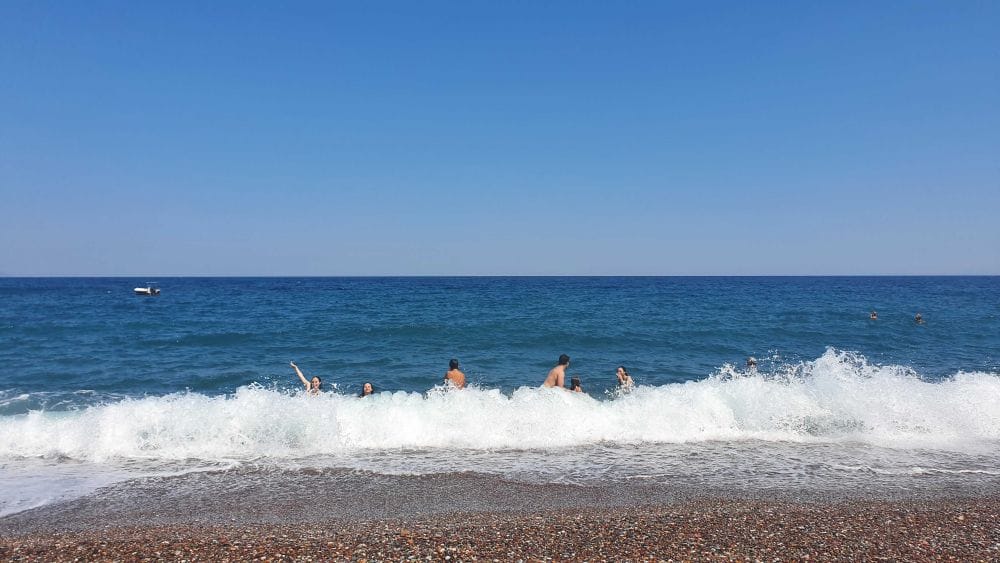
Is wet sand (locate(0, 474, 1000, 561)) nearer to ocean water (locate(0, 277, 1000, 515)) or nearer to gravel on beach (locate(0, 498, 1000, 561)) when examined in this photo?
gravel on beach (locate(0, 498, 1000, 561))

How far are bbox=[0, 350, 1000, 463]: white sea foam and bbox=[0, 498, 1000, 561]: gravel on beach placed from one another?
3.13 m

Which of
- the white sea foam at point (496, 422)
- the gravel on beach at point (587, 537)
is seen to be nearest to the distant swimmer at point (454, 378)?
the white sea foam at point (496, 422)

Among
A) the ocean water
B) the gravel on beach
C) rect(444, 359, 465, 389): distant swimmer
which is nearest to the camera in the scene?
the gravel on beach

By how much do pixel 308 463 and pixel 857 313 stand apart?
115ft

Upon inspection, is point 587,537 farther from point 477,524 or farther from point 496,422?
point 496,422

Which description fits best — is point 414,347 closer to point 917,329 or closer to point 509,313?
point 509,313

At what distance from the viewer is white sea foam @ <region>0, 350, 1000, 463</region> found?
9242 mm

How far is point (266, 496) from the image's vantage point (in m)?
7.06

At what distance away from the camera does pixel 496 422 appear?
10.1 meters

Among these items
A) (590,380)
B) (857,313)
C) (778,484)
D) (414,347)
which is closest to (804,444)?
(778,484)

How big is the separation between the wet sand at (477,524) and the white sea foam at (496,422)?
5.71ft

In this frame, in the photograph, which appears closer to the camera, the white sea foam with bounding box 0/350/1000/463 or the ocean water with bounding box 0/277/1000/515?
the ocean water with bounding box 0/277/1000/515

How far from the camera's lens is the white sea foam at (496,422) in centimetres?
924

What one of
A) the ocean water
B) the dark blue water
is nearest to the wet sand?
the ocean water
